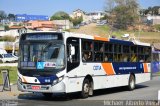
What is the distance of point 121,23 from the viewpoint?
178 meters

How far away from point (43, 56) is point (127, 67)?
7.27 m

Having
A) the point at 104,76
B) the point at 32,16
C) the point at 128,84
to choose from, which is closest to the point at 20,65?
the point at 104,76

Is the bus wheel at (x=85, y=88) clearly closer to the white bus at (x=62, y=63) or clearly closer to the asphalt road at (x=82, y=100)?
the white bus at (x=62, y=63)

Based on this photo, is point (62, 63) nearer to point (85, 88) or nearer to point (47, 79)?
point (47, 79)

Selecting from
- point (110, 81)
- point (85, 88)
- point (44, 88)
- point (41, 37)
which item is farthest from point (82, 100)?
point (110, 81)

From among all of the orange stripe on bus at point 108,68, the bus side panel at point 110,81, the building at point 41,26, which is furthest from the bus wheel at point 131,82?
the building at point 41,26

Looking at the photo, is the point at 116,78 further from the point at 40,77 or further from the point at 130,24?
the point at 130,24

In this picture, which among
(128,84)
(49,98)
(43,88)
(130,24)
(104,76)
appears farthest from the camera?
(130,24)

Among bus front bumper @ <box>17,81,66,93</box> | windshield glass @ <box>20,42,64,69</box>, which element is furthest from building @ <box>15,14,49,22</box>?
bus front bumper @ <box>17,81,66,93</box>

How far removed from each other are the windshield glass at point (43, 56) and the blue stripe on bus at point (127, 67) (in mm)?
5033

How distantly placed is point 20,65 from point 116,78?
587 cm

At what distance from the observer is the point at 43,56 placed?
56.1 ft

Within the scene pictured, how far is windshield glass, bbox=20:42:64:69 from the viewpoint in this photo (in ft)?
55.6

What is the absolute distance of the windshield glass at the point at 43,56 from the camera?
667 inches
